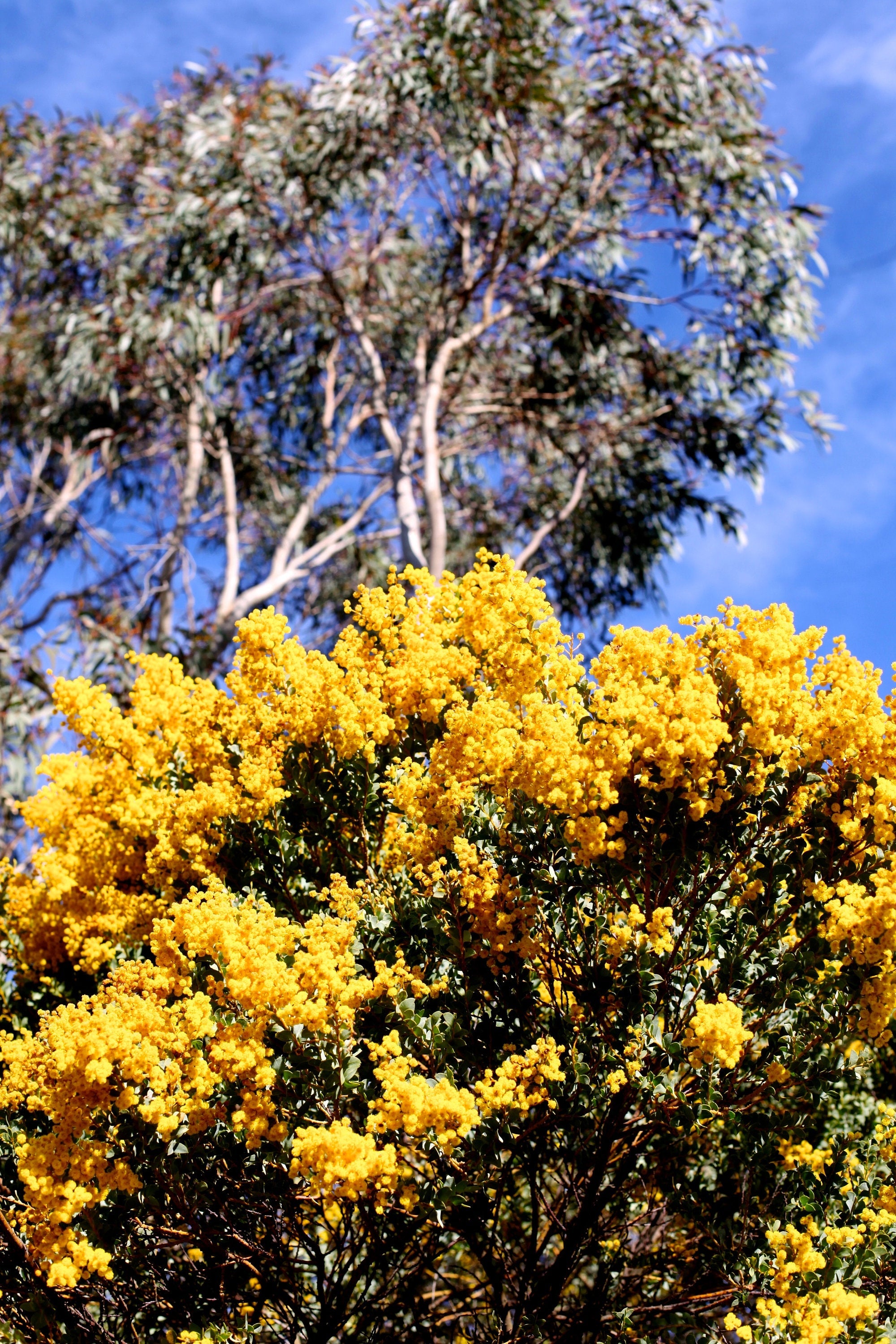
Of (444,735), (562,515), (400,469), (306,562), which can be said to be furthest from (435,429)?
(444,735)

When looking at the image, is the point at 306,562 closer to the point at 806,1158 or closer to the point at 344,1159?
the point at 806,1158

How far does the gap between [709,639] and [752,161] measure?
9.32 metres

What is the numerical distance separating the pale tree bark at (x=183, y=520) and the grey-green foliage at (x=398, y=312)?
0.14ft

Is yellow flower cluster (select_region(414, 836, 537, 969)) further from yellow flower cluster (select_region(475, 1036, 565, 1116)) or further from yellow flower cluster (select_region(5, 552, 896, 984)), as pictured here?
yellow flower cluster (select_region(475, 1036, 565, 1116))

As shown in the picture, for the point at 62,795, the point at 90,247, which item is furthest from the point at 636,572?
the point at 62,795

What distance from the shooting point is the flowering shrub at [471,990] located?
9.80 ft

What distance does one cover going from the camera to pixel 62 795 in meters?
4.56

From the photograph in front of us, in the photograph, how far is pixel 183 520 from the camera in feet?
43.8

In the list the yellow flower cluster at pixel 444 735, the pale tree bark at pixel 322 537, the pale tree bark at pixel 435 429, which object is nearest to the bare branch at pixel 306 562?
the pale tree bark at pixel 322 537

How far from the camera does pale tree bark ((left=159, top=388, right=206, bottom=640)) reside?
13.3 metres

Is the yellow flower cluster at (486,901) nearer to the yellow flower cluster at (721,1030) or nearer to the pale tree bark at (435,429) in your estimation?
the yellow flower cluster at (721,1030)

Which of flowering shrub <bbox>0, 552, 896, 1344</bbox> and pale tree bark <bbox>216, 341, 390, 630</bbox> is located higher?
pale tree bark <bbox>216, 341, 390, 630</bbox>

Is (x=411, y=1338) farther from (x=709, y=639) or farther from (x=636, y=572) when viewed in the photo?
(x=636, y=572)

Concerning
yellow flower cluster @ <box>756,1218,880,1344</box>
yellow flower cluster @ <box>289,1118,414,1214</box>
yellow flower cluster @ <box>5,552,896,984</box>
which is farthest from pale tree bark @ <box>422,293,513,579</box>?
yellow flower cluster @ <box>289,1118,414,1214</box>
